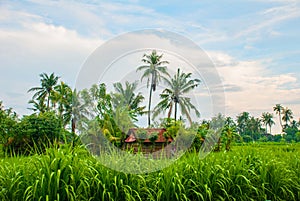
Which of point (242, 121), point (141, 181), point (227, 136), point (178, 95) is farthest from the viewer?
point (242, 121)

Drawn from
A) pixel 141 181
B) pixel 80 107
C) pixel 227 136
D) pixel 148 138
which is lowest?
pixel 141 181

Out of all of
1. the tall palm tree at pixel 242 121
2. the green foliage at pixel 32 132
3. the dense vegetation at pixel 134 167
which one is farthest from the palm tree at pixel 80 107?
the tall palm tree at pixel 242 121

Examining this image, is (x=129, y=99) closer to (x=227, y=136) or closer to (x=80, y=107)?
(x=80, y=107)

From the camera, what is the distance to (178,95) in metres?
5.58

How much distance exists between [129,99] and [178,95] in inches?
31.8

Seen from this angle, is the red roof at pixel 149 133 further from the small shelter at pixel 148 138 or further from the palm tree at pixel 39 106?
the palm tree at pixel 39 106

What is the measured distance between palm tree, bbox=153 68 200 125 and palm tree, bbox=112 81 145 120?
30 centimetres

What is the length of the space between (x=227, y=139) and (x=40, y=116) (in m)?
8.21

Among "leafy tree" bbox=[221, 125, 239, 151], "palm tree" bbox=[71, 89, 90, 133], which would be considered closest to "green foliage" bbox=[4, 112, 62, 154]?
"leafy tree" bbox=[221, 125, 239, 151]

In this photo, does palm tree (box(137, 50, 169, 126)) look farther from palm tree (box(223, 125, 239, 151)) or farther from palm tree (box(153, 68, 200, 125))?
palm tree (box(223, 125, 239, 151))

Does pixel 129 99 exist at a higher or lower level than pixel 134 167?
higher

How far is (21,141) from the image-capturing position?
46.6ft

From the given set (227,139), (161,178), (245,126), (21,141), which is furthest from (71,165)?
(245,126)

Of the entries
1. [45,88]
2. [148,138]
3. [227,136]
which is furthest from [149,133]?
[45,88]
